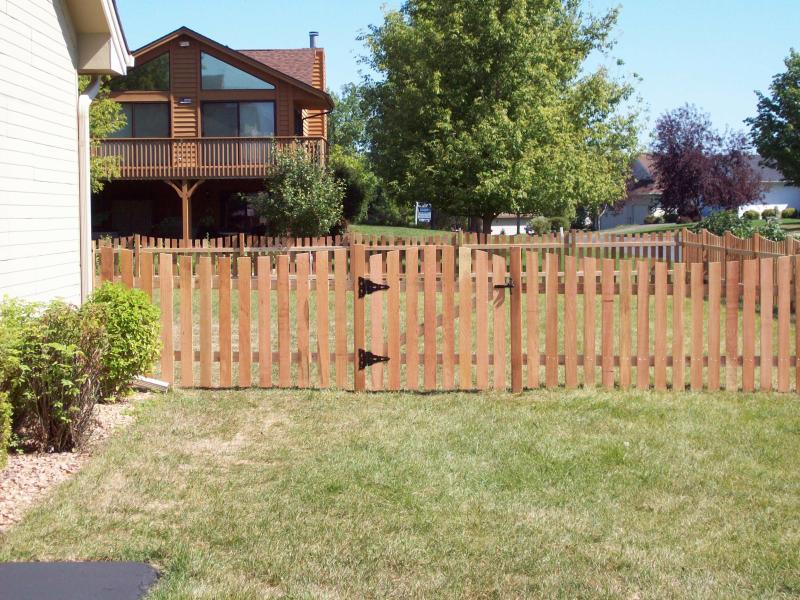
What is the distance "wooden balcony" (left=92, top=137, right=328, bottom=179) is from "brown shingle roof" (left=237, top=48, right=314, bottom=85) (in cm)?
656

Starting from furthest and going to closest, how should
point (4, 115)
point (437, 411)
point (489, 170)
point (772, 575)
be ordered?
point (489, 170), point (437, 411), point (4, 115), point (772, 575)

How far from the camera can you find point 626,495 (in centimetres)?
625

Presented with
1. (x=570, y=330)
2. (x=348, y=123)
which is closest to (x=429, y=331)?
(x=570, y=330)

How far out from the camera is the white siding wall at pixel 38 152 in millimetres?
8180

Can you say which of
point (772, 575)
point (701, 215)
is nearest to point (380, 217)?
point (701, 215)

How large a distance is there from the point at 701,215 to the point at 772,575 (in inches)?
2112

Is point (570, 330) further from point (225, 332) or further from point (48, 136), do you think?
point (48, 136)

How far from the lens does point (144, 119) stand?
34.7 m

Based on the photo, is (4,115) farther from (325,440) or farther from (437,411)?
(437,411)

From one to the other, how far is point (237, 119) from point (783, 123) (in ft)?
133

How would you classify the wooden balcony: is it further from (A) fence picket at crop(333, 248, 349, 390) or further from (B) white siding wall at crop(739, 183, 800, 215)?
(B) white siding wall at crop(739, 183, 800, 215)

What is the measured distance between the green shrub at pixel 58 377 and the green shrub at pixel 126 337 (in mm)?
1079

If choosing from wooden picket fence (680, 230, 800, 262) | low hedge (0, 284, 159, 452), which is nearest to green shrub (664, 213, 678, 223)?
wooden picket fence (680, 230, 800, 262)

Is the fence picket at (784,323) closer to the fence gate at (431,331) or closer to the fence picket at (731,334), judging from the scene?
the fence picket at (731,334)
